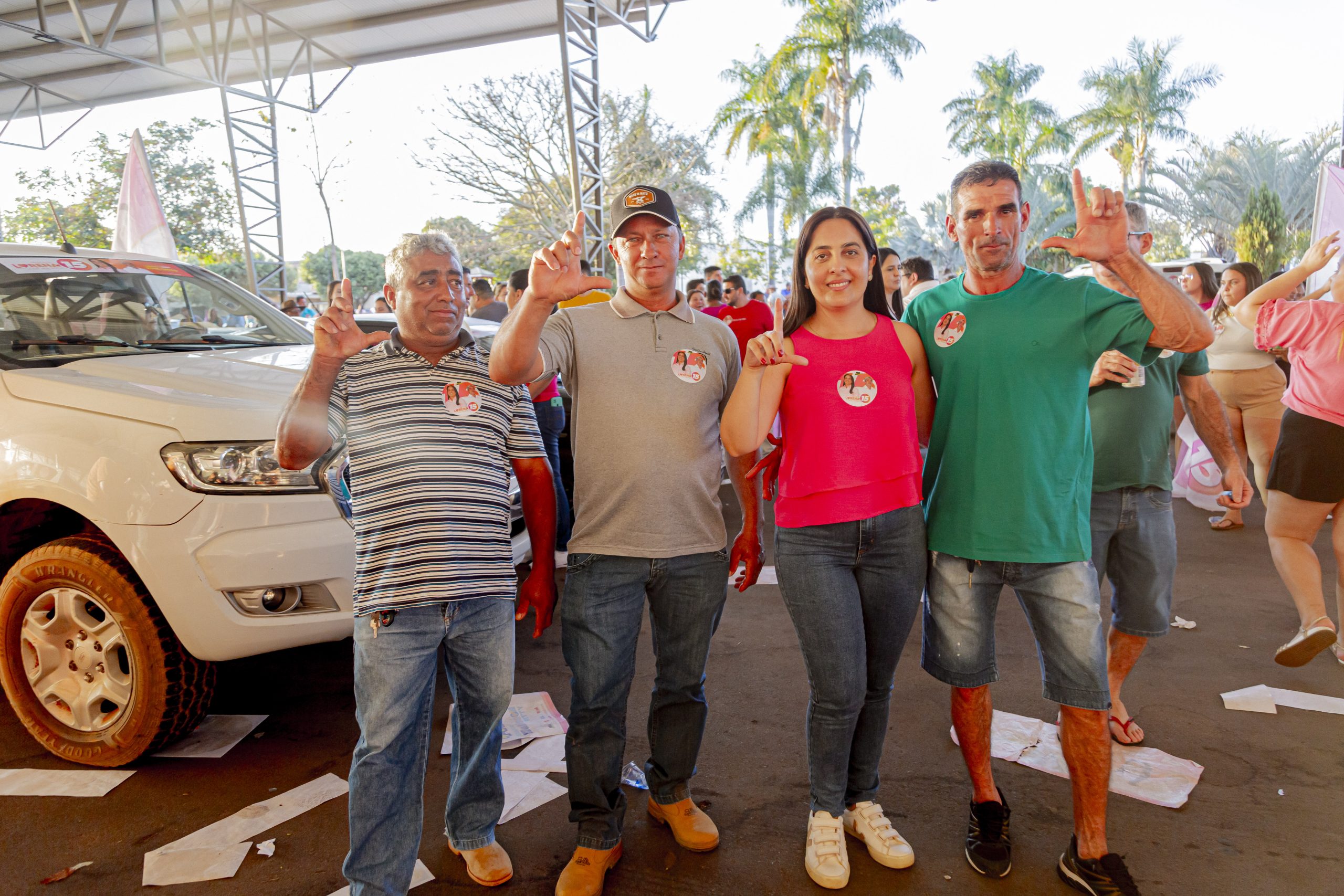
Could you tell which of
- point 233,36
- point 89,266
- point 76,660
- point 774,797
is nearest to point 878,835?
point 774,797

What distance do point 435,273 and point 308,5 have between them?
14.5 m

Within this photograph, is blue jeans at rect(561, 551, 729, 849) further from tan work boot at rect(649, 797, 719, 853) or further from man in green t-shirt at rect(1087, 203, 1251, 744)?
man in green t-shirt at rect(1087, 203, 1251, 744)

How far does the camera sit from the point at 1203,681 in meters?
3.81

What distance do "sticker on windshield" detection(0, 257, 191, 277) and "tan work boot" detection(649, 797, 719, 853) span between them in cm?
367

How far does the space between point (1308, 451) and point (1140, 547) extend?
1.49 metres

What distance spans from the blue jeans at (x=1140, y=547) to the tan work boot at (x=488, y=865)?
2352 millimetres

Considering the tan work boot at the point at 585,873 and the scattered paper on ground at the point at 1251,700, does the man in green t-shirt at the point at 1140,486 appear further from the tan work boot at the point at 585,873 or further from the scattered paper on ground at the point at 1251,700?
the tan work boot at the point at 585,873

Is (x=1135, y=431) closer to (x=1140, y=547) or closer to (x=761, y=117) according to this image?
(x=1140, y=547)

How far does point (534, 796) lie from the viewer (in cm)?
299

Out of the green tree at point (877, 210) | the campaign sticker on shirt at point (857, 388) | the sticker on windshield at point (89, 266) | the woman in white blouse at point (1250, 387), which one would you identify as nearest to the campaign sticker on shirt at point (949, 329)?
the campaign sticker on shirt at point (857, 388)

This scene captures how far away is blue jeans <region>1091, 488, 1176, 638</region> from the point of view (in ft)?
10.1

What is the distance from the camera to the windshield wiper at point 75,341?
340 cm

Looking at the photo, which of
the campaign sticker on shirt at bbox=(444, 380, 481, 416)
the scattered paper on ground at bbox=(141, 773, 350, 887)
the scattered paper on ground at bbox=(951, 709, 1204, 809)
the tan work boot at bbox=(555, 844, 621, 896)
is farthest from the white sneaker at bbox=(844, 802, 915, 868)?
the campaign sticker on shirt at bbox=(444, 380, 481, 416)

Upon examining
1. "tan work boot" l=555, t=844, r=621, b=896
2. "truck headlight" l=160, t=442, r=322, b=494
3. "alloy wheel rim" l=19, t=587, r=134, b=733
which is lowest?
"tan work boot" l=555, t=844, r=621, b=896
